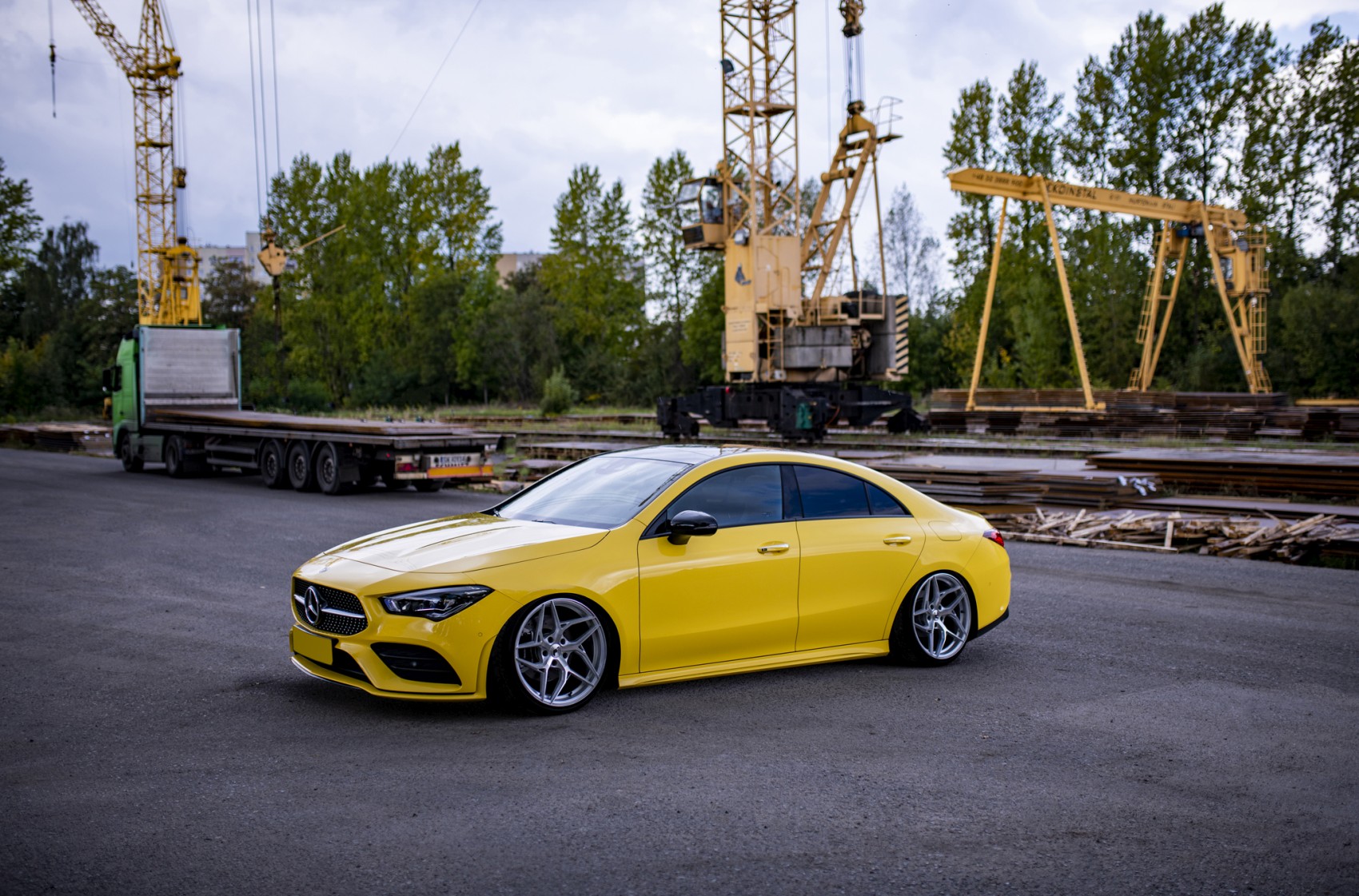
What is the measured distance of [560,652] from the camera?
17.8 ft

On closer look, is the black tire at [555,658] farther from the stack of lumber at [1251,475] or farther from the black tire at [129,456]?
the black tire at [129,456]

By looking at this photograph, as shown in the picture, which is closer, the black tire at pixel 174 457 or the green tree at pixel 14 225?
the black tire at pixel 174 457

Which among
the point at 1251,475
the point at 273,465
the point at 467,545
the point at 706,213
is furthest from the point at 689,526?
the point at 706,213

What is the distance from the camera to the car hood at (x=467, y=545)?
5375 millimetres

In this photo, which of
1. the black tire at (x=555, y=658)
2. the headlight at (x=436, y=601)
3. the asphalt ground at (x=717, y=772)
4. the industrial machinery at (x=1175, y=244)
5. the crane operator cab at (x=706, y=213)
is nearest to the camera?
the asphalt ground at (x=717, y=772)

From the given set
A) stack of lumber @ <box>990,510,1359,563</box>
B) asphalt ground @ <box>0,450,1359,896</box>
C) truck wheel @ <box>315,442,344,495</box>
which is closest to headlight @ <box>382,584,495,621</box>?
asphalt ground @ <box>0,450,1359,896</box>

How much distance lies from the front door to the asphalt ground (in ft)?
1.00

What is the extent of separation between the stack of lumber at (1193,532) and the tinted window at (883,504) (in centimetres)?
640

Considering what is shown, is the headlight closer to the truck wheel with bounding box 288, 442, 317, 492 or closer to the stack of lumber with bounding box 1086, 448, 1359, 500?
the stack of lumber with bounding box 1086, 448, 1359, 500

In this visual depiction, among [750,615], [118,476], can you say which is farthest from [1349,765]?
[118,476]

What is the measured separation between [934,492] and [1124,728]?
9041 millimetres

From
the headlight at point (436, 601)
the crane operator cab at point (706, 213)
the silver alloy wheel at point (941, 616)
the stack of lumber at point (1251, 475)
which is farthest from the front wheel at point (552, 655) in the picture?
the crane operator cab at point (706, 213)

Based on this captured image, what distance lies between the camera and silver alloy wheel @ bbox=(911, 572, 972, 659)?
6.64 meters

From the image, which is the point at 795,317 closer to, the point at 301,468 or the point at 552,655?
the point at 301,468
